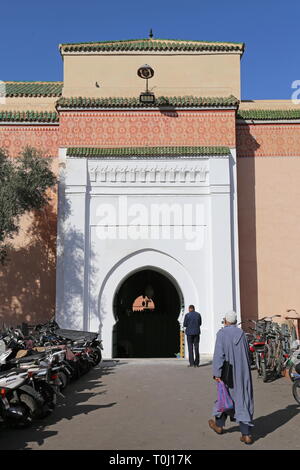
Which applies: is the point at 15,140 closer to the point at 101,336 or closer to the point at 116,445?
the point at 101,336

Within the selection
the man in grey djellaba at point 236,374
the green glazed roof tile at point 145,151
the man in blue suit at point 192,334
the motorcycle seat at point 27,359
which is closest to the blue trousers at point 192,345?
the man in blue suit at point 192,334

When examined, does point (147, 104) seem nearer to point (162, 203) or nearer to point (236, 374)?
point (162, 203)

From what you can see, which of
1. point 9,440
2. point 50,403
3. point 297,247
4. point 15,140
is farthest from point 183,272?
point 9,440

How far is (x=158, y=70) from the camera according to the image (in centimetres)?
1481

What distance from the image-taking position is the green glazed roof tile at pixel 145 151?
12.8 meters

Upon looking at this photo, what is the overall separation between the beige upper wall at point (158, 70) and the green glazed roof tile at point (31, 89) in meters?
0.96

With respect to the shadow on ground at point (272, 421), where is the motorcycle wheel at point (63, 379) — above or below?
above

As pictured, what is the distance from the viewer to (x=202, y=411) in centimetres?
652

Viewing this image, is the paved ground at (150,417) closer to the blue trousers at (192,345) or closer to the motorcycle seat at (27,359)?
the motorcycle seat at (27,359)

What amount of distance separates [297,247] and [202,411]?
7838 millimetres

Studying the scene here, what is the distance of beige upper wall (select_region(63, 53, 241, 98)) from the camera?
1464cm

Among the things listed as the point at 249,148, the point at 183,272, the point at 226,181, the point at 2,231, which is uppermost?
the point at 249,148
